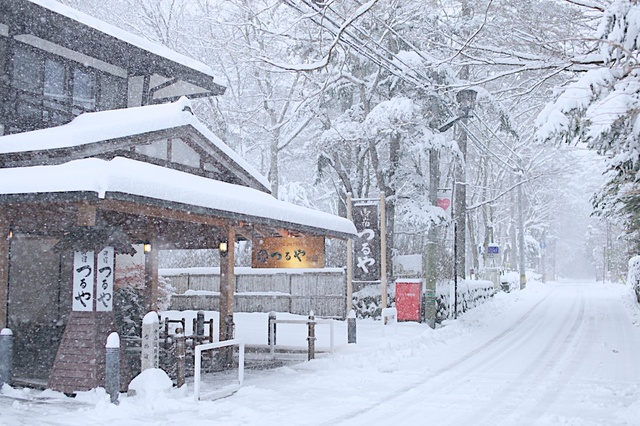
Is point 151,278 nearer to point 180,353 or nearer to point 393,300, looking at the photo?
point 180,353

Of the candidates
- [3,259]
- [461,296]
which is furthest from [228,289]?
[461,296]

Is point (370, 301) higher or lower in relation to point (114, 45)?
lower

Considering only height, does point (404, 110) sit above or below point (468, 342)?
above

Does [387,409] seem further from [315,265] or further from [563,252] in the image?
[563,252]

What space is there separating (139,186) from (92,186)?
70 centimetres

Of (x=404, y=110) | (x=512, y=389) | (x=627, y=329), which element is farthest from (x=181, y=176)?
(x=627, y=329)

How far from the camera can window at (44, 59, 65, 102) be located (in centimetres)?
1427

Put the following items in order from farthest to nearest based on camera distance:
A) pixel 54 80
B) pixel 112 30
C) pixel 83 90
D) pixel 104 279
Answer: pixel 112 30 < pixel 83 90 < pixel 54 80 < pixel 104 279

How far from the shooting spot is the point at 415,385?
11156 millimetres

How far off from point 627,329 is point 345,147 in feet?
41.0

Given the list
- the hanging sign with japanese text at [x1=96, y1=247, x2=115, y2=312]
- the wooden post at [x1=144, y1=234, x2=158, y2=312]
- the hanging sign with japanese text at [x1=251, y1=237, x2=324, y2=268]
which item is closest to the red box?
the hanging sign with japanese text at [x1=251, y1=237, x2=324, y2=268]

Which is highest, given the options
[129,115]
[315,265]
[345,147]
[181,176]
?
[345,147]

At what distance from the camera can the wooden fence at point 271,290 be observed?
76.3 feet

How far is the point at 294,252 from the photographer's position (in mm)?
15148
